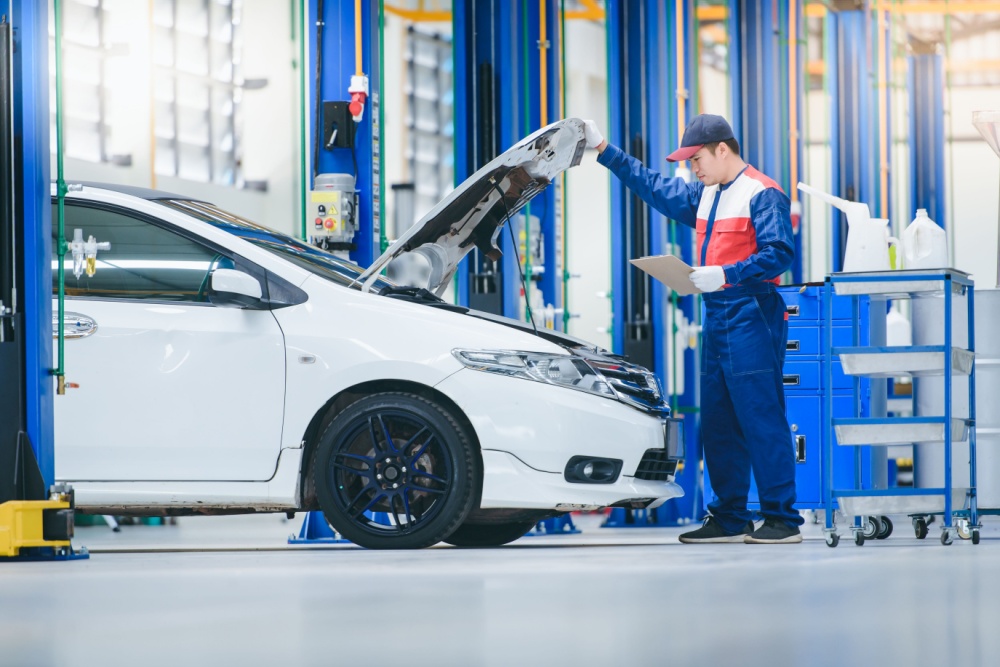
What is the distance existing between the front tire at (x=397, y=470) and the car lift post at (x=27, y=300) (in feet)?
3.15

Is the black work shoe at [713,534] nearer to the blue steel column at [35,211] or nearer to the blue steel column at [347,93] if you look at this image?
the blue steel column at [347,93]

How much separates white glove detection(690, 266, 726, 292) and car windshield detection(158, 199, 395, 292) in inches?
46.2

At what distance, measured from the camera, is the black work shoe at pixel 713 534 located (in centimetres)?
662

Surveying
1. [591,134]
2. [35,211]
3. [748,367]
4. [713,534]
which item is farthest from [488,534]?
[35,211]

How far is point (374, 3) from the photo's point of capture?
24.6ft

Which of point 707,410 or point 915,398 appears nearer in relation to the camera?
point 707,410

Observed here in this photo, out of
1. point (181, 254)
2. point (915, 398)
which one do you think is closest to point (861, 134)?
point (915, 398)

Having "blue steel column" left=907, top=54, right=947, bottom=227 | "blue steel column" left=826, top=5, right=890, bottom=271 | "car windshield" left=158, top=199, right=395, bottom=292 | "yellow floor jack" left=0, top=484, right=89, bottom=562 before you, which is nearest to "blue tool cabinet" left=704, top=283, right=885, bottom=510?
"car windshield" left=158, top=199, right=395, bottom=292

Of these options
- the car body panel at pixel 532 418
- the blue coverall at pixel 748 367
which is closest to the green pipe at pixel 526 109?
the blue coverall at pixel 748 367

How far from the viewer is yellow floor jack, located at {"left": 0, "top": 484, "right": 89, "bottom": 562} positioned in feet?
16.9

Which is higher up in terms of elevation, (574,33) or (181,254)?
(574,33)

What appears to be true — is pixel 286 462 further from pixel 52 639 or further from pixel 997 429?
pixel 997 429

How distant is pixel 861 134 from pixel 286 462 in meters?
11.2

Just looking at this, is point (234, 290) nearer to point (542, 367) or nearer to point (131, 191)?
point (131, 191)
